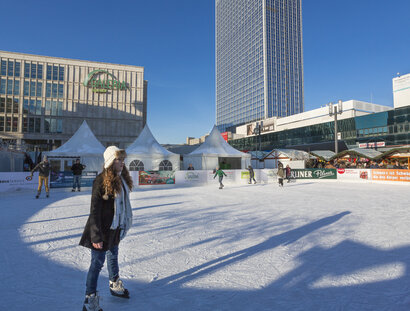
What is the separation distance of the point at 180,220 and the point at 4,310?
382 cm

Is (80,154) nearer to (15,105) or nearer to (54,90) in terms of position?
(54,90)

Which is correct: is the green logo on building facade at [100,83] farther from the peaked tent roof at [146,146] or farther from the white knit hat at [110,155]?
the white knit hat at [110,155]

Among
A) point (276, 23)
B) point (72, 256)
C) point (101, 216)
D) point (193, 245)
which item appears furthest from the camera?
point (276, 23)

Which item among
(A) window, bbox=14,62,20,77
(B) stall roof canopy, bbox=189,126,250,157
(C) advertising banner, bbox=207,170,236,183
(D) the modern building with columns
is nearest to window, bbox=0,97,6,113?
(D) the modern building with columns

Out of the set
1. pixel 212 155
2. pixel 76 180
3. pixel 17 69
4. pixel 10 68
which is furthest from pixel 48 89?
pixel 76 180

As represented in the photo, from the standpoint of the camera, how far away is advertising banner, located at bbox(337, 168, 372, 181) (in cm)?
1864

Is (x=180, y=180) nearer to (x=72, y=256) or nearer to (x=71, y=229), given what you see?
(x=71, y=229)

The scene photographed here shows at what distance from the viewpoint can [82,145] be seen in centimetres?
1922

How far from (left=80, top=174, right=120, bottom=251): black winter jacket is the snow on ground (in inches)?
26.8

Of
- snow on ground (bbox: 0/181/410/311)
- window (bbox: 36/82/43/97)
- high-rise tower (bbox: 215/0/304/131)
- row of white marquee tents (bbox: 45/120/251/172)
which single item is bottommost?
snow on ground (bbox: 0/181/410/311)

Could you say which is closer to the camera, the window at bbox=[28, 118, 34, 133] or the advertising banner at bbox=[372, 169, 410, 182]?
the advertising banner at bbox=[372, 169, 410, 182]

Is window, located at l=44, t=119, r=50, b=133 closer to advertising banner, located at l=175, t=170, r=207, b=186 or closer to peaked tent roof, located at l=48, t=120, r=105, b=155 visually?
peaked tent roof, located at l=48, t=120, r=105, b=155

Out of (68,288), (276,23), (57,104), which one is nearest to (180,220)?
(68,288)

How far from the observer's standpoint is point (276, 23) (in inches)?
4348
